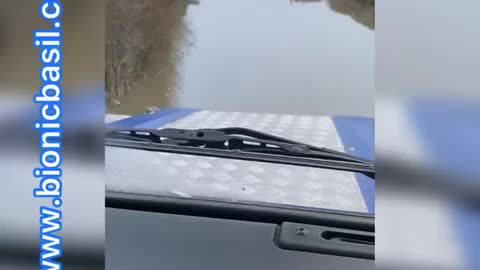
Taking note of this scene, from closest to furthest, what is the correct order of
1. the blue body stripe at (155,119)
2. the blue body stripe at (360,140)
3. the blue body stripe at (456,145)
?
the blue body stripe at (456,145) < the blue body stripe at (360,140) < the blue body stripe at (155,119)

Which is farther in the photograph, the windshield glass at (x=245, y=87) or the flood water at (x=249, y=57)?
the flood water at (x=249, y=57)

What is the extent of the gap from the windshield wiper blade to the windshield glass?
21 millimetres

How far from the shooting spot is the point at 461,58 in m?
0.41

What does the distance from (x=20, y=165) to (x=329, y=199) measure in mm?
600

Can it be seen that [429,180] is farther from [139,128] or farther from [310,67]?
[310,67]

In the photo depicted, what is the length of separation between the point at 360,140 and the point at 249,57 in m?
2.09

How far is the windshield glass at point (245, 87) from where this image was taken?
3.14ft

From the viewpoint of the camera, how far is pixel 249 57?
3.21 metres

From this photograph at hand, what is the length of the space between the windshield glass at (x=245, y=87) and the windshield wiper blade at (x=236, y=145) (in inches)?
0.8

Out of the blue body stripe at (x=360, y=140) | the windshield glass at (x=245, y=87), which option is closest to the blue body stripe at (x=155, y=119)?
the windshield glass at (x=245, y=87)

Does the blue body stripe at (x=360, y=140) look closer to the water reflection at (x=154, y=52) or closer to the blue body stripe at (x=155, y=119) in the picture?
the blue body stripe at (x=155, y=119)

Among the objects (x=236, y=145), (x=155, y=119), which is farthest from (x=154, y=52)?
(x=236, y=145)

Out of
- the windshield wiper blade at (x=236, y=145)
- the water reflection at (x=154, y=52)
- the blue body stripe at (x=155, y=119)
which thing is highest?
the water reflection at (x=154, y=52)

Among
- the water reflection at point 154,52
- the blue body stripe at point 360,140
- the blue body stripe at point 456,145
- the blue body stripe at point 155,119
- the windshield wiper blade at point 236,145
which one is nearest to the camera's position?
the blue body stripe at point 456,145
